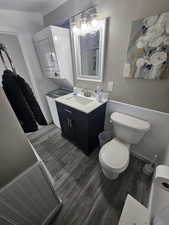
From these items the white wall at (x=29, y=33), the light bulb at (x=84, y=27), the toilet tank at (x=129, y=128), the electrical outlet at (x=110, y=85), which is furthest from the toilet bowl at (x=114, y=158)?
the white wall at (x=29, y=33)

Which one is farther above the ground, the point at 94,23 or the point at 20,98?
the point at 94,23

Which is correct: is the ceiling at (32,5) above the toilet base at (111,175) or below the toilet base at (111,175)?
above

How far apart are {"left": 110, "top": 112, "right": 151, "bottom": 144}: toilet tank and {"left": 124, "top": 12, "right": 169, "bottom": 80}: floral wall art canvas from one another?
541mm

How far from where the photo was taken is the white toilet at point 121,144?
1.10 meters

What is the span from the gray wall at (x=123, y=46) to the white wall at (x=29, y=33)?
0.57 meters

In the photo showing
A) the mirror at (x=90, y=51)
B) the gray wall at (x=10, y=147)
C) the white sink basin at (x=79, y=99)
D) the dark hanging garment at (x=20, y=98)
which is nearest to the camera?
the gray wall at (x=10, y=147)

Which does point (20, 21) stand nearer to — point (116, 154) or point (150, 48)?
point (150, 48)

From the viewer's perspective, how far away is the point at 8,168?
61 centimetres

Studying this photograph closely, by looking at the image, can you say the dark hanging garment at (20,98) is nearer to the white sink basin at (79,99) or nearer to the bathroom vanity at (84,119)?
the bathroom vanity at (84,119)

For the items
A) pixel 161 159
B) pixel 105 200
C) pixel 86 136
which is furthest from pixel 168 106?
pixel 105 200

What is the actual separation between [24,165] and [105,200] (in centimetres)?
103

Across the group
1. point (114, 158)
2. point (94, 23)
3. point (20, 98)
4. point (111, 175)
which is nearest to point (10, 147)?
point (20, 98)

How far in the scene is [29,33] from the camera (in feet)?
5.69

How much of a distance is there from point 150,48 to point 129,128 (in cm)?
91
